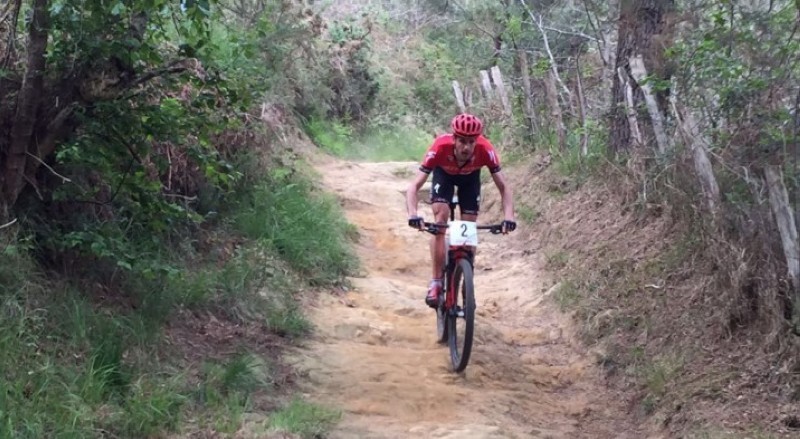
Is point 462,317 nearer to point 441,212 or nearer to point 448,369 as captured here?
point 448,369

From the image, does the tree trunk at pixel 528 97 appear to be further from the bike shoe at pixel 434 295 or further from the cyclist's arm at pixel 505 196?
the bike shoe at pixel 434 295

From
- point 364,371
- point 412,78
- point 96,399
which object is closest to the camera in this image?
point 96,399

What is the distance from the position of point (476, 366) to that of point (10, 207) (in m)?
3.08

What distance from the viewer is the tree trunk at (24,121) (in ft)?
14.1

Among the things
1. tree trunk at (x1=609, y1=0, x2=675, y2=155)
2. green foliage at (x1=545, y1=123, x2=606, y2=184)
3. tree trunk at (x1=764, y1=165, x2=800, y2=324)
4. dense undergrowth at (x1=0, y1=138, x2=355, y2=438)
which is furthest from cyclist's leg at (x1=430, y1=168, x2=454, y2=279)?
green foliage at (x1=545, y1=123, x2=606, y2=184)

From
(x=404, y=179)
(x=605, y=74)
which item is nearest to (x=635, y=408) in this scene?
(x=605, y=74)

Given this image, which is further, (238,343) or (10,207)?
(238,343)

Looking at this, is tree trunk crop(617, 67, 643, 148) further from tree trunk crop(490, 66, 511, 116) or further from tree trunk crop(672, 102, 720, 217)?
tree trunk crop(490, 66, 511, 116)

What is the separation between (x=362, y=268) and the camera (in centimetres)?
830

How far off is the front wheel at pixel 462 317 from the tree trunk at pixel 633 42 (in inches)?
114

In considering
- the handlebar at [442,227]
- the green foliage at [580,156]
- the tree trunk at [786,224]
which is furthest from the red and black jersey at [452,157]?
the green foliage at [580,156]

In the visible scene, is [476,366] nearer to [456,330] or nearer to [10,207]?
[456,330]

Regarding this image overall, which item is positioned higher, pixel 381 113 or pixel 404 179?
pixel 381 113

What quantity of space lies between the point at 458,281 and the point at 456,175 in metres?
0.77
